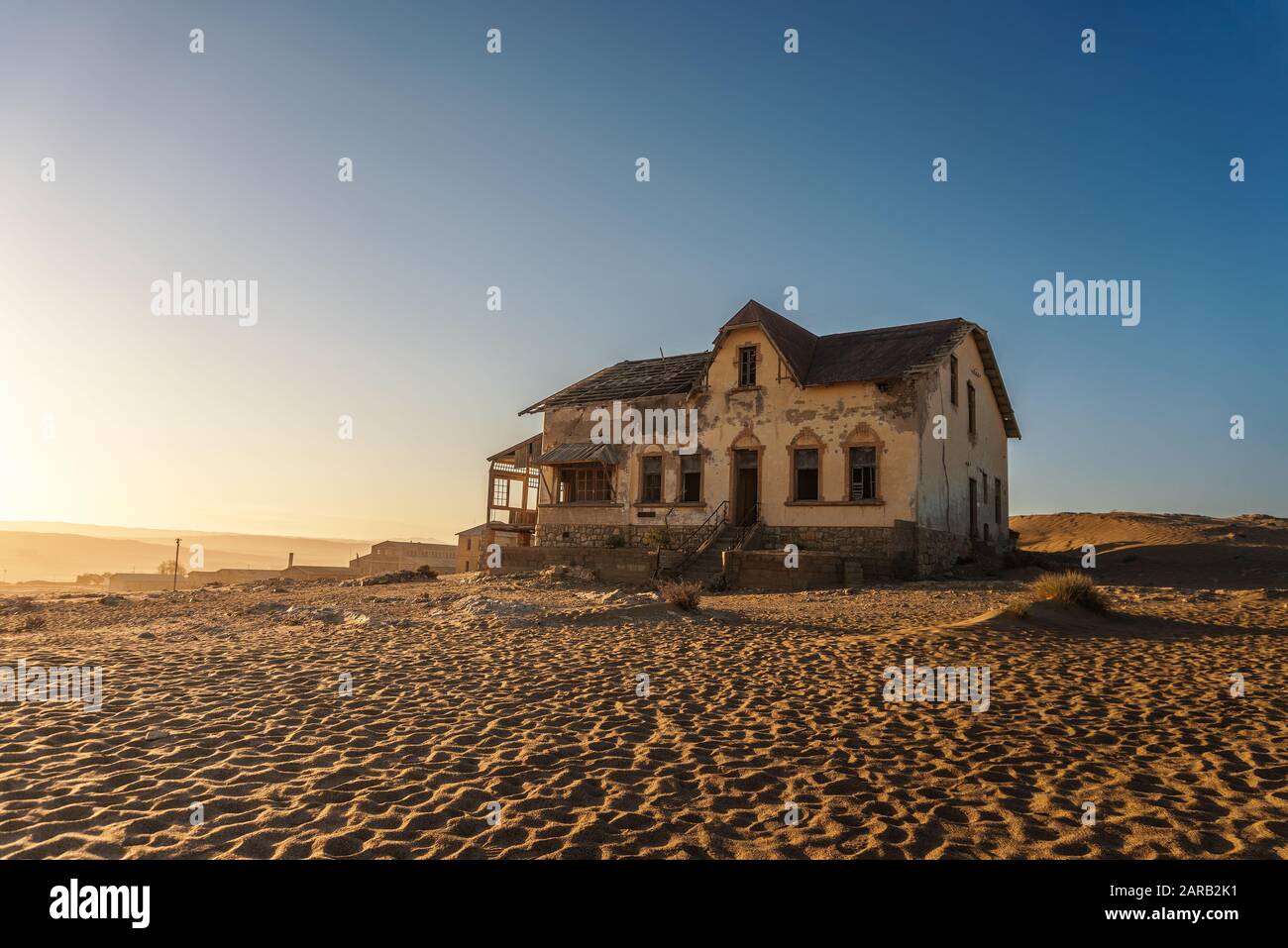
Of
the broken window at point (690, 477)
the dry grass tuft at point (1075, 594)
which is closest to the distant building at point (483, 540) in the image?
the broken window at point (690, 477)

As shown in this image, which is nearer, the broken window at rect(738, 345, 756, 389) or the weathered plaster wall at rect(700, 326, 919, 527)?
the weathered plaster wall at rect(700, 326, 919, 527)

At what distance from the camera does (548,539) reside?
27.1 m

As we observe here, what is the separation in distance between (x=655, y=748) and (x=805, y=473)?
719 inches

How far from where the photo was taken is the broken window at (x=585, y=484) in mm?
26312

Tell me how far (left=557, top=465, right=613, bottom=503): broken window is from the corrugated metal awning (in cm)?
58

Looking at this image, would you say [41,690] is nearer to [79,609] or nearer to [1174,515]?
[79,609]

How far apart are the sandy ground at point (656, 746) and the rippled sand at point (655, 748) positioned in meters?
0.03

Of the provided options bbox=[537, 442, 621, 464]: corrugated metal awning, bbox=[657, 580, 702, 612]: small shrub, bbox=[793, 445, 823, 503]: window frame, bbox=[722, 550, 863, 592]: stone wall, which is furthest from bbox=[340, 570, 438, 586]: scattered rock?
bbox=[657, 580, 702, 612]: small shrub

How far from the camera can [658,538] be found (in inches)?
946

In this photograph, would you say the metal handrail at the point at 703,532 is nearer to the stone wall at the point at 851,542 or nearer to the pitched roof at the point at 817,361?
the stone wall at the point at 851,542

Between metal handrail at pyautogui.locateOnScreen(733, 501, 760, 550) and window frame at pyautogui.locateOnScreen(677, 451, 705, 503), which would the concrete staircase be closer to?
metal handrail at pyautogui.locateOnScreen(733, 501, 760, 550)

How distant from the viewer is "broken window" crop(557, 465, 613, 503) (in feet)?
86.3

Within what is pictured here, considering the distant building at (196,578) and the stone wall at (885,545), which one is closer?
the stone wall at (885,545)
